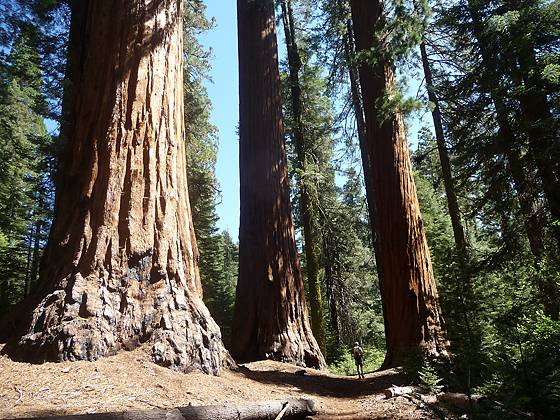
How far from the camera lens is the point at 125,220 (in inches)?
180

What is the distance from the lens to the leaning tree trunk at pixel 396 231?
689cm

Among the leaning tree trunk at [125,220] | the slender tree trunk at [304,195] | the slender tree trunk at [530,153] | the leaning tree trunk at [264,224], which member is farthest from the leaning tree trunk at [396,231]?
the slender tree trunk at [304,195]

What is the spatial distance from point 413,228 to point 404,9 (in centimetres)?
416

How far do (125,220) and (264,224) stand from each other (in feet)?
13.4

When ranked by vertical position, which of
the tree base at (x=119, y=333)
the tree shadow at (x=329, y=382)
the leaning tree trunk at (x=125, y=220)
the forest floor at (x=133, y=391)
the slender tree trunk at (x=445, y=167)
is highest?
the slender tree trunk at (x=445, y=167)

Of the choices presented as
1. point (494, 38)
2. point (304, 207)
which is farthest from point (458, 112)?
point (304, 207)

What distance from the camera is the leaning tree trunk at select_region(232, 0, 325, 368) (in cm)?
770

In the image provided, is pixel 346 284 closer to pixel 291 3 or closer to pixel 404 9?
pixel 291 3

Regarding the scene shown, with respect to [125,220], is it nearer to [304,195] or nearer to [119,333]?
[119,333]

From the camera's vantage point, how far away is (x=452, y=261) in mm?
6711

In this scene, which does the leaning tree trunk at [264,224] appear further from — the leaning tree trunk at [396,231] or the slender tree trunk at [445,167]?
the slender tree trunk at [445,167]

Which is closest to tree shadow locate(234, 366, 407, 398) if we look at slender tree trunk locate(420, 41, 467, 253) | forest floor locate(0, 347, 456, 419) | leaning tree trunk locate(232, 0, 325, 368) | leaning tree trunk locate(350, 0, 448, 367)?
forest floor locate(0, 347, 456, 419)

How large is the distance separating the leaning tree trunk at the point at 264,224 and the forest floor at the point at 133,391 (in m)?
2.29

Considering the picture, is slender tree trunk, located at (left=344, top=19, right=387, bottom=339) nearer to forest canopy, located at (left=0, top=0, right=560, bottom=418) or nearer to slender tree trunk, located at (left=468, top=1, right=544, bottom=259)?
forest canopy, located at (left=0, top=0, right=560, bottom=418)
